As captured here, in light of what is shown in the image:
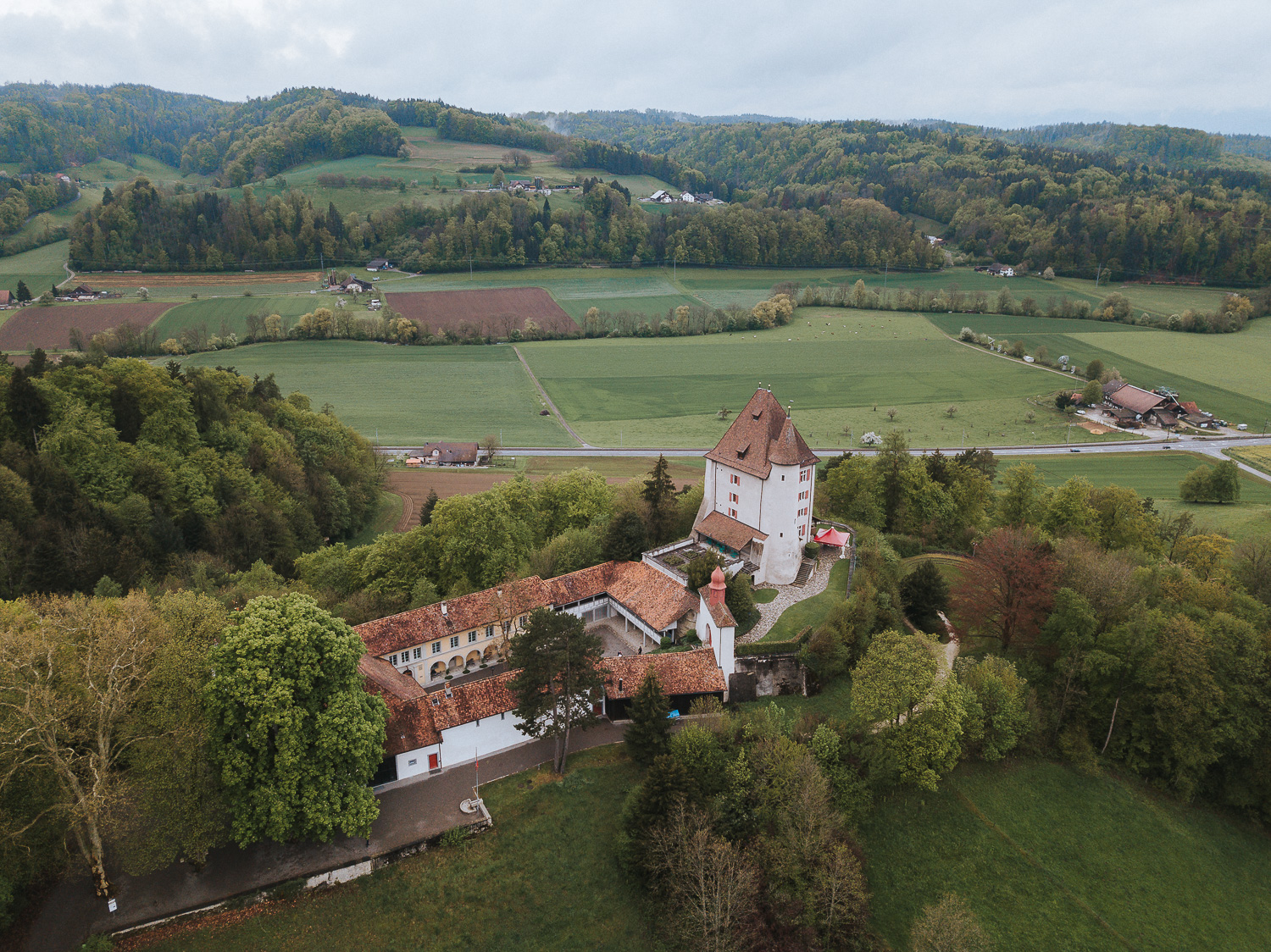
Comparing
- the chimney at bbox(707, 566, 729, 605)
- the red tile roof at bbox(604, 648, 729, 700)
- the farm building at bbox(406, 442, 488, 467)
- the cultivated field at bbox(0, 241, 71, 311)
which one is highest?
the cultivated field at bbox(0, 241, 71, 311)

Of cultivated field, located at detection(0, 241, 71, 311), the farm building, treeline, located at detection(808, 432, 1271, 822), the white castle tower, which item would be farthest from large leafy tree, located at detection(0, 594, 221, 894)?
cultivated field, located at detection(0, 241, 71, 311)

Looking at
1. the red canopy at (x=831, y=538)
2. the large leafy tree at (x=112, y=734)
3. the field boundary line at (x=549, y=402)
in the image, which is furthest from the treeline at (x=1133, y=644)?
the field boundary line at (x=549, y=402)

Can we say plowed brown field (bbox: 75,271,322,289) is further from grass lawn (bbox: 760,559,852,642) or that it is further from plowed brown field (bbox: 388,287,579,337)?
grass lawn (bbox: 760,559,852,642)

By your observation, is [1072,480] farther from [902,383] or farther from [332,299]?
[332,299]

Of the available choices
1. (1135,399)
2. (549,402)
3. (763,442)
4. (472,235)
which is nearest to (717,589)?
(763,442)

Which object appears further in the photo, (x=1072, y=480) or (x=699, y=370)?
(x=699, y=370)

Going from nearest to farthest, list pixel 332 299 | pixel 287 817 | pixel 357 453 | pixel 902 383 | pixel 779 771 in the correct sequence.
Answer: pixel 287 817 < pixel 779 771 < pixel 357 453 < pixel 902 383 < pixel 332 299

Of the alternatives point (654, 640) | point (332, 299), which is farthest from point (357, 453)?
point (332, 299)
